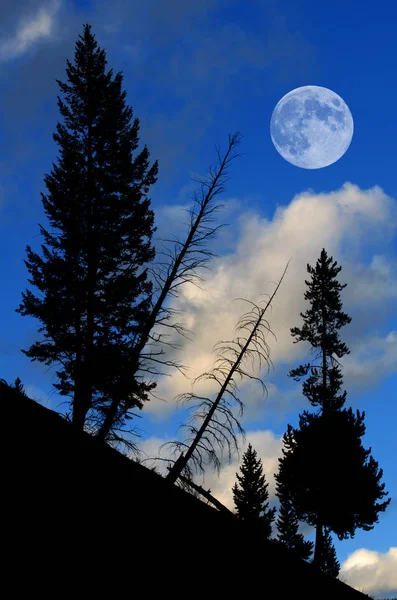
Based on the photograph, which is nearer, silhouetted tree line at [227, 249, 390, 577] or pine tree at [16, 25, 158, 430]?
pine tree at [16, 25, 158, 430]

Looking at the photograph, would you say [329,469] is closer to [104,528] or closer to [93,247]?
[93,247]

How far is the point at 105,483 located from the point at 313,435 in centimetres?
2301

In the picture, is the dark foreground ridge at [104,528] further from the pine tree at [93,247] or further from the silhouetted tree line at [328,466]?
the silhouetted tree line at [328,466]

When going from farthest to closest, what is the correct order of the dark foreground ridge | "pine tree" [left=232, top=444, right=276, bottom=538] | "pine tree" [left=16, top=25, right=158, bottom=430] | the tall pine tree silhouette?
1. "pine tree" [left=232, top=444, right=276, bottom=538]
2. the tall pine tree silhouette
3. "pine tree" [left=16, top=25, right=158, bottom=430]
4. the dark foreground ridge

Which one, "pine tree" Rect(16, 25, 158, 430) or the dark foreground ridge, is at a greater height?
"pine tree" Rect(16, 25, 158, 430)

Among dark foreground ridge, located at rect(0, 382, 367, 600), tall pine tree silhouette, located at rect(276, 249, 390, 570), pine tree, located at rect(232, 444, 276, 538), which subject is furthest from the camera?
pine tree, located at rect(232, 444, 276, 538)

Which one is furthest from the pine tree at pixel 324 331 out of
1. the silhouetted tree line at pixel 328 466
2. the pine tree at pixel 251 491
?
the pine tree at pixel 251 491

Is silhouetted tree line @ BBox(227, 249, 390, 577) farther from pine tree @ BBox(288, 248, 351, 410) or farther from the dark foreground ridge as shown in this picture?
the dark foreground ridge

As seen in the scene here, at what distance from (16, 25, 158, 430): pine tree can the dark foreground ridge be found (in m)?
10.1

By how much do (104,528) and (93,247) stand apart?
47.4ft

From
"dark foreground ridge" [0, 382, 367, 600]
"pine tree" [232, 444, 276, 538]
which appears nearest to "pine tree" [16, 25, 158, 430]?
"dark foreground ridge" [0, 382, 367, 600]

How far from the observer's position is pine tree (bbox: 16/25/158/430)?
625 inches

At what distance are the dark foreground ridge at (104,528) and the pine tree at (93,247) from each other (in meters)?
10.1

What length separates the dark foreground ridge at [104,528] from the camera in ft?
10.1
